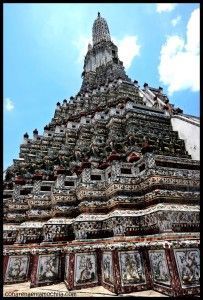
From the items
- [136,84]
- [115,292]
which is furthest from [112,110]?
[136,84]

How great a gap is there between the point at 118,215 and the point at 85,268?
1816mm

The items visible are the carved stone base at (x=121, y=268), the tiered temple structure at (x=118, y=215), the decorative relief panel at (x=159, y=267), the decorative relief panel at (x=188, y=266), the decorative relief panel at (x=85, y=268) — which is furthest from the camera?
the decorative relief panel at (x=85, y=268)

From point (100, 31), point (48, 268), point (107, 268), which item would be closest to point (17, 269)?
point (48, 268)

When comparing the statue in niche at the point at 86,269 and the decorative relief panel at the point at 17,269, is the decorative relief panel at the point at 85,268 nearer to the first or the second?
the statue in niche at the point at 86,269

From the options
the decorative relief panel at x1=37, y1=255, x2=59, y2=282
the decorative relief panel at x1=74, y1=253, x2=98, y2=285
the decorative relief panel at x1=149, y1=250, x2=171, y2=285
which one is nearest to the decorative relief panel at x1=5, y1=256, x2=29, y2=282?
the decorative relief panel at x1=37, y1=255, x2=59, y2=282

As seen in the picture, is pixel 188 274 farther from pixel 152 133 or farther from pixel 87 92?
pixel 87 92

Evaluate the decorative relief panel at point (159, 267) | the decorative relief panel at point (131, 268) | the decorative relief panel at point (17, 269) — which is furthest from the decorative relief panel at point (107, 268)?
the decorative relief panel at point (17, 269)

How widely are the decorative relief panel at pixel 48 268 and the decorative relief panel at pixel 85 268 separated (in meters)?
1.37

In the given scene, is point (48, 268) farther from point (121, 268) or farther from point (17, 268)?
point (121, 268)

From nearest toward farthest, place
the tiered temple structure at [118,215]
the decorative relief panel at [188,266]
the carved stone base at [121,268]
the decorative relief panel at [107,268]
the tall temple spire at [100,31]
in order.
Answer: the decorative relief panel at [188,266] → the carved stone base at [121,268] → the tiered temple structure at [118,215] → the decorative relief panel at [107,268] → the tall temple spire at [100,31]

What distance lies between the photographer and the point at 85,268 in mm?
6934

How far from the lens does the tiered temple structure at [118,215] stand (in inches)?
235

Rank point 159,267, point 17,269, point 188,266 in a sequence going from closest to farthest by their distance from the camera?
point 188,266
point 159,267
point 17,269

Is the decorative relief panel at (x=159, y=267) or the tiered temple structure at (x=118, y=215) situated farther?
the tiered temple structure at (x=118, y=215)
